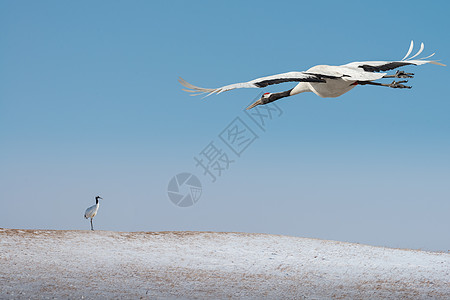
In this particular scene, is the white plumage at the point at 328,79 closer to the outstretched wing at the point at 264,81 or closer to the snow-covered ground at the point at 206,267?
the outstretched wing at the point at 264,81

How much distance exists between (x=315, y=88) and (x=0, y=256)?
7578 mm

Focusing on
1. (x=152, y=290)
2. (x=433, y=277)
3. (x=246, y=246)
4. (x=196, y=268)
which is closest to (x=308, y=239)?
(x=246, y=246)

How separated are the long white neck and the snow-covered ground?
3323 millimetres

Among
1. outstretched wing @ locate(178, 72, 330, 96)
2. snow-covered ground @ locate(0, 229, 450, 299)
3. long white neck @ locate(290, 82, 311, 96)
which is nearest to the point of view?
outstretched wing @ locate(178, 72, 330, 96)

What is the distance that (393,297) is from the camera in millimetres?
8945

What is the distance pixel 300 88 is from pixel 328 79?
74cm

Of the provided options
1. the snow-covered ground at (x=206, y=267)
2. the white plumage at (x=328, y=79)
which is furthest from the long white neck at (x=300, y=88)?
the snow-covered ground at (x=206, y=267)

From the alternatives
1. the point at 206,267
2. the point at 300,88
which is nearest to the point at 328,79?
the point at 300,88

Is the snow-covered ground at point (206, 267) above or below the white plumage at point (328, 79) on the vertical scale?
below

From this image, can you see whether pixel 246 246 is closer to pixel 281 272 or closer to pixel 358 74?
pixel 281 272

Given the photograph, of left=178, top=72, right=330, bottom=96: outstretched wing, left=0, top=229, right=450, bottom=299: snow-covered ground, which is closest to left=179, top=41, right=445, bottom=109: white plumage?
left=178, top=72, right=330, bottom=96: outstretched wing

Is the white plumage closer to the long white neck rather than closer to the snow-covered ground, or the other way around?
the long white neck

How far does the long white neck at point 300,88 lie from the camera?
7934 millimetres

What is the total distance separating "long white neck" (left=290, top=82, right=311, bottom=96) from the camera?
7.93 metres
